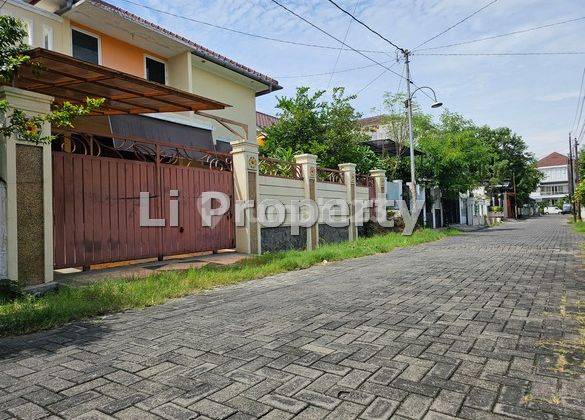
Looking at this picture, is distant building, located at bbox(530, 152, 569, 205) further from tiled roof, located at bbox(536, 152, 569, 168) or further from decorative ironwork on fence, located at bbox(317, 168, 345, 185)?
decorative ironwork on fence, located at bbox(317, 168, 345, 185)

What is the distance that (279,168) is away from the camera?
1186cm

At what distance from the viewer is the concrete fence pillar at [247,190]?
10.0 meters

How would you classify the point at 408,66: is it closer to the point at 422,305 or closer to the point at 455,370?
the point at 422,305

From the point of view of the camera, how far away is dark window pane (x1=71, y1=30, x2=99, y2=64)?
1049 centimetres

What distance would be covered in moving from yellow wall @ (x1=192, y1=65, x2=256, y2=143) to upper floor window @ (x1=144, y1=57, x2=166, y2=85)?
99 centimetres

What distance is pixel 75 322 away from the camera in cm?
432

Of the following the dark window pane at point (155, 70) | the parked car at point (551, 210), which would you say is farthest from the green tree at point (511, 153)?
the dark window pane at point (155, 70)

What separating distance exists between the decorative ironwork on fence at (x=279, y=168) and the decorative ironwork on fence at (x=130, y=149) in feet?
3.61

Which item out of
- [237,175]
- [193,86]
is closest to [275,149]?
[193,86]

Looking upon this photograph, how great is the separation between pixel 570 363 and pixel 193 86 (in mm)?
12538

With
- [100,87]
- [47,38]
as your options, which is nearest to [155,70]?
[47,38]

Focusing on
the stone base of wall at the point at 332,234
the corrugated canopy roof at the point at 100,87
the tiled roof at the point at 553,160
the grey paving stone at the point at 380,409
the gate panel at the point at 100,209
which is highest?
the tiled roof at the point at 553,160

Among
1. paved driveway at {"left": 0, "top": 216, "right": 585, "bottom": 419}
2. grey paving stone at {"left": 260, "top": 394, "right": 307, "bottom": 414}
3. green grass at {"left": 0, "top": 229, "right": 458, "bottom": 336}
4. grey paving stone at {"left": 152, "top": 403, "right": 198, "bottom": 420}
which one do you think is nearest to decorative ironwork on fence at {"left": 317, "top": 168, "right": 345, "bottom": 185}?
green grass at {"left": 0, "top": 229, "right": 458, "bottom": 336}

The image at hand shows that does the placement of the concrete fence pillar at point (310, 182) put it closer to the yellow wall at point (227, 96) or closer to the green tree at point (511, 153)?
the yellow wall at point (227, 96)
